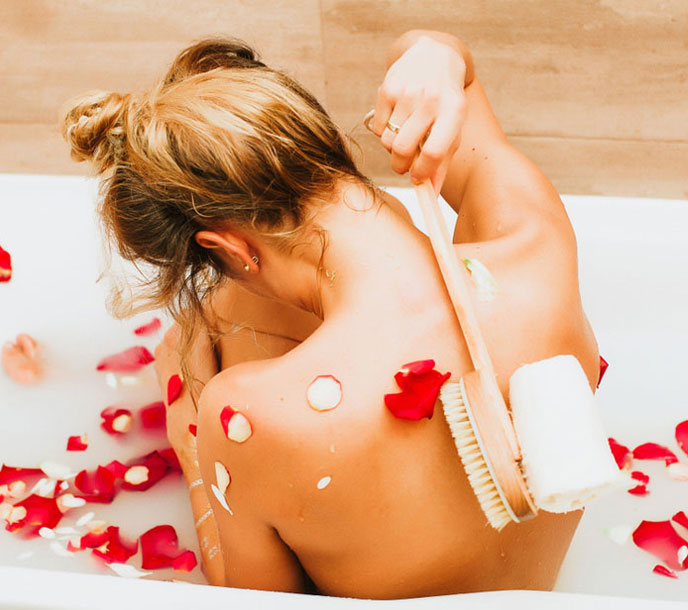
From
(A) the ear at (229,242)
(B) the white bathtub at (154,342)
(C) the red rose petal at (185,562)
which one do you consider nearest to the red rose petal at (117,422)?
(B) the white bathtub at (154,342)

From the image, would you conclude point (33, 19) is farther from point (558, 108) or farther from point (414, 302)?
point (414, 302)

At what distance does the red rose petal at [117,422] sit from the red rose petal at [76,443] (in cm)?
4

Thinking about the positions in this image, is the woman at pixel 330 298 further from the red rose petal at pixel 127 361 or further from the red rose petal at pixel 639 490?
the red rose petal at pixel 127 361

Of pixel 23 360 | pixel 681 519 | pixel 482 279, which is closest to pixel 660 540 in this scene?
pixel 681 519

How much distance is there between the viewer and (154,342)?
1.58m

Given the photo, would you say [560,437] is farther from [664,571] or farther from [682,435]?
[682,435]

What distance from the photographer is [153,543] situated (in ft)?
4.23

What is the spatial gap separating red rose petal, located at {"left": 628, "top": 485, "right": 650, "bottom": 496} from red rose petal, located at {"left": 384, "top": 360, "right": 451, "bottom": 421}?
0.70 m

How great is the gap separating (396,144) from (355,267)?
128 mm

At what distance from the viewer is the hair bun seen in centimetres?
88

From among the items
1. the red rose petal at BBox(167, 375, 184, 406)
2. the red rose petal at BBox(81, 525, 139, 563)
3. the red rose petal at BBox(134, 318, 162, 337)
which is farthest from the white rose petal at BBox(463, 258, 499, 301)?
the red rose petal at BBox(134, 318, 162, 337)

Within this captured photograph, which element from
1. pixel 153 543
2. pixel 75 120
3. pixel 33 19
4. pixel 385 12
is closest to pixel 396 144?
pixel 75 120

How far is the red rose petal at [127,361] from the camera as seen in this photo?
1559 mm

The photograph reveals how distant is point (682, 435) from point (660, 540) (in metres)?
0.20
